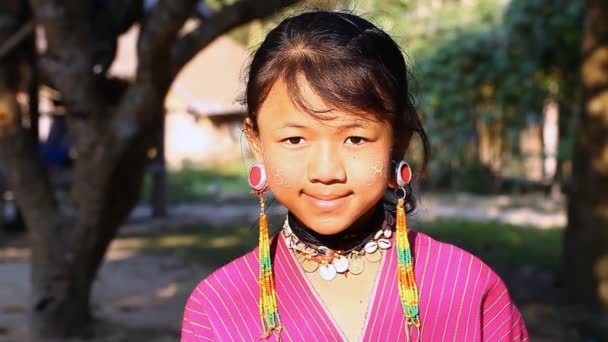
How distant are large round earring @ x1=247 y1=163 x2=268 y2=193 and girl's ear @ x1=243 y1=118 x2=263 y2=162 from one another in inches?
1.8

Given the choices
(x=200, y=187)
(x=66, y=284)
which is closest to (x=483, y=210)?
(x=200, y=187)

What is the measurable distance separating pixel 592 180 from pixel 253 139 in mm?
4934

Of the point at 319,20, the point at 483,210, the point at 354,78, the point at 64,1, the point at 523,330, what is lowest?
the point at 483,210

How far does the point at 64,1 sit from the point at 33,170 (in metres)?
1.04

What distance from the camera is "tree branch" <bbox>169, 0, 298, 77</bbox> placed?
4590 millimetres

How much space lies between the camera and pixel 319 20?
1571 mm

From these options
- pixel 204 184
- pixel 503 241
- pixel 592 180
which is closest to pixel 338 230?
pixel 592 180

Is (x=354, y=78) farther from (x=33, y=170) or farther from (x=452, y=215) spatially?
(x=452, y=215)

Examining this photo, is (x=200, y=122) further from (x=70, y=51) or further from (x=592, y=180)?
Answer: (x=70, y=51)

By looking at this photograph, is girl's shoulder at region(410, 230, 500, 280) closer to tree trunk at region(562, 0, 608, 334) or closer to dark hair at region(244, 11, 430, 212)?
dark hair at region(244, 11, 430, 212)

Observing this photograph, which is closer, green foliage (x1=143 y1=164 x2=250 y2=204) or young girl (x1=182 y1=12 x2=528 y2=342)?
young girl (x1=182 y1=12 x2=528 y2=342)

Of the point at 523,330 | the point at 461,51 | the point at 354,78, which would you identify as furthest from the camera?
the point at 461,51

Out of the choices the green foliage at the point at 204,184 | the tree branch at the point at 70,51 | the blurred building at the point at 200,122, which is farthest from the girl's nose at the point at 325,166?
the blurred building at the point at 200,122

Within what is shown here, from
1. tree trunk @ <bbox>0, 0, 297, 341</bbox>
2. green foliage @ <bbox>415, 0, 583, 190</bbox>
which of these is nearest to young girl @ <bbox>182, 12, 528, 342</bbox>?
tree trunk @ <bbox>0, 0, 297, 341</bbox>
